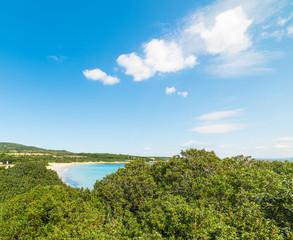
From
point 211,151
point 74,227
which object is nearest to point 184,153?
point 211,151

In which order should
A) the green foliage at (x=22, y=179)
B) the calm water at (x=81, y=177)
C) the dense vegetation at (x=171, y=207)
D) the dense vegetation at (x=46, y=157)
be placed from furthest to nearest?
Answer: the dense vegetation at (x=46, y=157) → the calm water at (x=81, y=177) → the green foliage at (x=22, y=179) → the dense vegetation at (x=171, y=207)

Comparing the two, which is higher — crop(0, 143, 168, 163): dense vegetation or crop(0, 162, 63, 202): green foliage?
crop(0, 162, 63, 202): green foliage

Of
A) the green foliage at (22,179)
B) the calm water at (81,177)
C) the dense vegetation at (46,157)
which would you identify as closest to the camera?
the green foliage at (22,179)

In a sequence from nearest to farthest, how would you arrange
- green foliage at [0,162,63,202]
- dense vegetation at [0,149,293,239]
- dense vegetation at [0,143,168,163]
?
dense vegetation at [0,149,293,239], green foliage at [0,162,63,202], dense vegetation at [0,143,168,163]

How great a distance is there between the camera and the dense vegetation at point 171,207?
670cm

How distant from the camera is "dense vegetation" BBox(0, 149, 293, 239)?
6.70 metres

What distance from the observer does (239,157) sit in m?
17.1

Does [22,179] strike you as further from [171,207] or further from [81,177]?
[81,177]

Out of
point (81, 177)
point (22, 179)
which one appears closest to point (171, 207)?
point (22, 179)

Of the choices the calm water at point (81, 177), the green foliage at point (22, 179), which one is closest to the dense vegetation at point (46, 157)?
the calm water at point (81, 177)

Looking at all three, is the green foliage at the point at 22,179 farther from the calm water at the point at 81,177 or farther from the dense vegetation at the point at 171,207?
the calm water at the point at 81,177

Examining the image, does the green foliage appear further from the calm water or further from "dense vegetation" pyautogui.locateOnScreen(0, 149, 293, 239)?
the calm water

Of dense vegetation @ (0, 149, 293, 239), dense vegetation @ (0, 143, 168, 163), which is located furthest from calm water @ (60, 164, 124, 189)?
dense vegetation @ (0, 149, 293, 239)

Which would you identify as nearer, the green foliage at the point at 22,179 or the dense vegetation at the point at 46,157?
the green foliage at the point at 22,179
